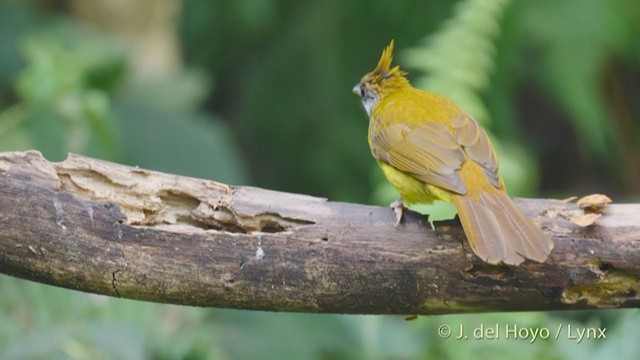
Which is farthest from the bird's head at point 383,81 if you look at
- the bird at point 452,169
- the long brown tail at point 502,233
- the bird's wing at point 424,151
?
the long brown tail at point 502,233

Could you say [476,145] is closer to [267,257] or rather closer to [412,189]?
[412,189]

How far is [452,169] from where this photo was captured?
9.84ft

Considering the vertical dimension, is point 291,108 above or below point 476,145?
above

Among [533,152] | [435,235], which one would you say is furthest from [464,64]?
[533,152]

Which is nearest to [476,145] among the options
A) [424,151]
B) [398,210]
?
[424,151]

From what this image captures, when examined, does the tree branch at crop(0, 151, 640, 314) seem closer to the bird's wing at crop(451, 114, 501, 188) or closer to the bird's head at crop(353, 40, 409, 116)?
the bird's wing at crop(451, 114, 501, 188)

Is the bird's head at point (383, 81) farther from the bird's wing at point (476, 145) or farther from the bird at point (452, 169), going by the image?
the bird's wing at point (476, 145)

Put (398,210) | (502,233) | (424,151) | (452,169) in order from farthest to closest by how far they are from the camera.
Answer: (424,151)
(452,169)
(398,210)
(502,233)

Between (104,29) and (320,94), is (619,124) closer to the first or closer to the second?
(320,94)

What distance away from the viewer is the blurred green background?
4.40m

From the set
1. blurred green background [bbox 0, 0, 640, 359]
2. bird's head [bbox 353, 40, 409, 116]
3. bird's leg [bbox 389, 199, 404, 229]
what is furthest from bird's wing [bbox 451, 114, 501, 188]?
blurred green background [bbox 0, 0, 640, 359]

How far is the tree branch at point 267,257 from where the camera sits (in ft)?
8.47

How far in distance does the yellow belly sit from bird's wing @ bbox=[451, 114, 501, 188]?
16 centimetres

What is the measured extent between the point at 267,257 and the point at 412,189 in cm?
69
